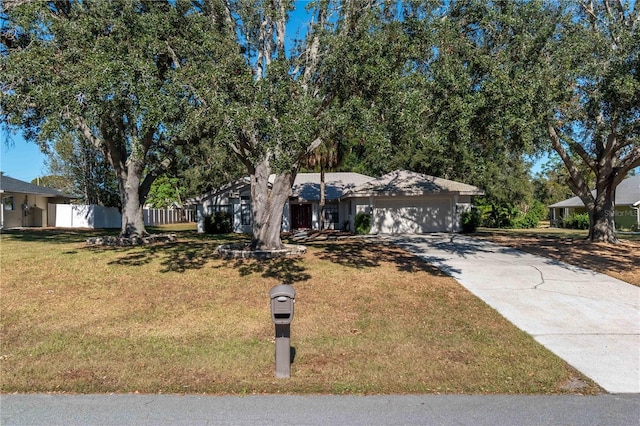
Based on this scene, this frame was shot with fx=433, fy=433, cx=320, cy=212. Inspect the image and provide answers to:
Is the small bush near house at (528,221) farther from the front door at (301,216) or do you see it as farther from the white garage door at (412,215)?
the front door at (301,216)

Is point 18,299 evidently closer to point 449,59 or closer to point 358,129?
point 358,129

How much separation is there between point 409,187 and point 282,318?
2009cm

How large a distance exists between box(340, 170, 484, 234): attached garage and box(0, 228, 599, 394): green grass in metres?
12.2

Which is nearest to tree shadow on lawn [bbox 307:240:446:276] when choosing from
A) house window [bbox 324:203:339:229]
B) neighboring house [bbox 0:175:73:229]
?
house window [bbox 324:203:339:229]

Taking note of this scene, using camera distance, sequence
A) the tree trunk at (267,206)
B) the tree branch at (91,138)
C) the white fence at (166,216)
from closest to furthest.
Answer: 1. the tree trunk at (267,206)
2. the tree branch at (91,138)
3. the white fence at (166,216)

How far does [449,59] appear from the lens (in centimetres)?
1045

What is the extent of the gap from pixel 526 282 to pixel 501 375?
18.6 feet

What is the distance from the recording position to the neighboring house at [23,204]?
84.1ft

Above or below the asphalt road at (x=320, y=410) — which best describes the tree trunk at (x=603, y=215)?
above

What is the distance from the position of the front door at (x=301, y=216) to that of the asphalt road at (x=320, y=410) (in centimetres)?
2439

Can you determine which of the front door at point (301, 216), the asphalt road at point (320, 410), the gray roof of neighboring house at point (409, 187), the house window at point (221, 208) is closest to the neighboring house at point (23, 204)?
the house window at point (221, 208)

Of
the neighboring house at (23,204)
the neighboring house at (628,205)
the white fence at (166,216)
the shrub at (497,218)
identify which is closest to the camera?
the neighboring house at (23,204)

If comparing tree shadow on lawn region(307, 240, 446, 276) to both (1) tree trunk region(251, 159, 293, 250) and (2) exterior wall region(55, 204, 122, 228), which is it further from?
(2) exterior wall region(55, 204, 122, 228)

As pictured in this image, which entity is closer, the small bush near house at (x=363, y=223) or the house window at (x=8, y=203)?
the small bush near house at (x=363, y=223)
